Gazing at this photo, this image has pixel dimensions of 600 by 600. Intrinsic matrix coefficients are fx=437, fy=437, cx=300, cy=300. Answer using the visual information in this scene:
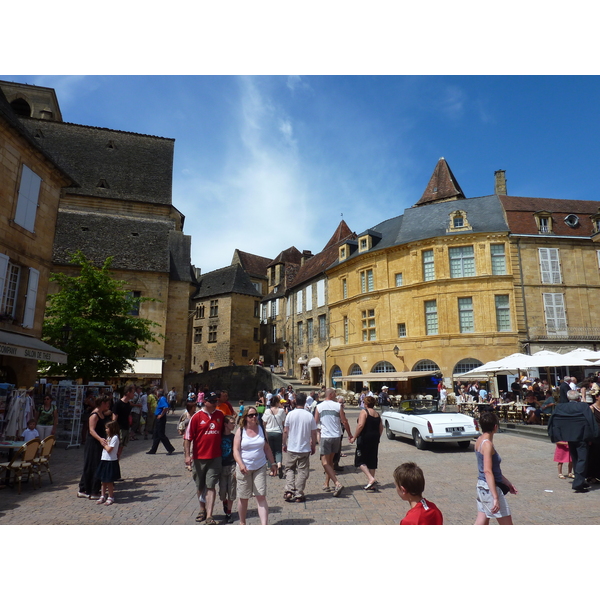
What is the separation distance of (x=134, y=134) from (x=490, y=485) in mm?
37224

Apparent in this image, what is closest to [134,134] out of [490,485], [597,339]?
[597,339]

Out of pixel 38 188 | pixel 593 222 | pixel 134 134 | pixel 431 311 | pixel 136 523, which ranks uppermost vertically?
pixel 134 134

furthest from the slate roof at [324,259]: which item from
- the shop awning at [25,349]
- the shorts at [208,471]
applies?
the shorts at [208,471]

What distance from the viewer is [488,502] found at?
4.15 metres

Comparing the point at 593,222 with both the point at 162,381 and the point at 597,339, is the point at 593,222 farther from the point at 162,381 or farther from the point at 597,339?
the point at 162,381

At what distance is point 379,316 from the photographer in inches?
1072

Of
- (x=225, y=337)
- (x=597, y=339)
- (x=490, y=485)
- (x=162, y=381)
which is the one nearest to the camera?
(x=490, y=485)

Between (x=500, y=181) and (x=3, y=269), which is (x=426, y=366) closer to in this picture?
(x=500, y=181)

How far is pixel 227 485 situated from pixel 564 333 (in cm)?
2310

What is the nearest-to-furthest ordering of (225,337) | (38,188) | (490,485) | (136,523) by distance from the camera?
(490,485)
(136,523)
(38,188)
(225,337)

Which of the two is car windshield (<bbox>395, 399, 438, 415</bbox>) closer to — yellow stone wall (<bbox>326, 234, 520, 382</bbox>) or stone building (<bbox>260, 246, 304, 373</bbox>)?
yellow stone wall (<bbox>326, 234, 520, 382</bbox>)

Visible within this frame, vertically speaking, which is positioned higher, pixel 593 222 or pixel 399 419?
pixel 593 222

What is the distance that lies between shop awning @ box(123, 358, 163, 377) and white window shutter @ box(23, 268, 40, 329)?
11.8 meters

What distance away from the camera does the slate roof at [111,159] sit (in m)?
31.8
